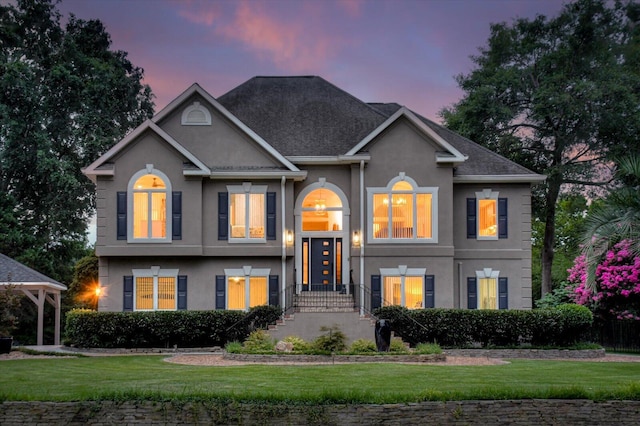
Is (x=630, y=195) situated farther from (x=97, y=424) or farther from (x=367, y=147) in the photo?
(x=97, y=424)

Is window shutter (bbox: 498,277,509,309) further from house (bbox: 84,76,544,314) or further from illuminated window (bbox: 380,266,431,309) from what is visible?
illuminated window (bbox: 380,266,431,309)

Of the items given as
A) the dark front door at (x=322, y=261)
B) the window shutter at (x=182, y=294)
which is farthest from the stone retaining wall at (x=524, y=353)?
the window shutter at (x=182, y=294)

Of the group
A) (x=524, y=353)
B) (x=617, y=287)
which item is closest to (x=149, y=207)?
(x=524, y=353)

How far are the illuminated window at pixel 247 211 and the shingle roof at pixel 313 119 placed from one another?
82.3 inches

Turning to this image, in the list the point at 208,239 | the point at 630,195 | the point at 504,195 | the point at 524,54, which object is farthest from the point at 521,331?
the point at 524,54

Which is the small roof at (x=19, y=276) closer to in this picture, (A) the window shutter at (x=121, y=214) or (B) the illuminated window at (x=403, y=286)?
(A) the window shutter at (x=121, y=214)

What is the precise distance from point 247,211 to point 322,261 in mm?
3422

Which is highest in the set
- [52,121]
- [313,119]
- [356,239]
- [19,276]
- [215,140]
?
[52,121]

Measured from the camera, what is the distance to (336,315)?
26141 millimetres

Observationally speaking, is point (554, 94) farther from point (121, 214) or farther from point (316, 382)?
point (316, 382)

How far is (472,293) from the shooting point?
30.4 meters

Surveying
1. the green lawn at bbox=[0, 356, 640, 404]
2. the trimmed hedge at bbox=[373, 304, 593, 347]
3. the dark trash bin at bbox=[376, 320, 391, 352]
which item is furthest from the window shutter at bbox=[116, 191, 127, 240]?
the dark trash bin at bbox=[376, 320, 391, 352]

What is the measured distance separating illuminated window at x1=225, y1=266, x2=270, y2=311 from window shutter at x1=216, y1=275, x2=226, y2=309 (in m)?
0.18

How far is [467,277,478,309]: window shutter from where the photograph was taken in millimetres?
30312
